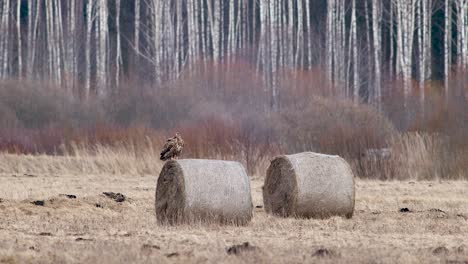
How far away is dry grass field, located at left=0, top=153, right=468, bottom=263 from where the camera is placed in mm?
11297

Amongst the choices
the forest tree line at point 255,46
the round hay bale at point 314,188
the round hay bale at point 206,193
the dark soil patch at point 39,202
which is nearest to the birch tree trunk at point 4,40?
the forest tree line at point 255,46

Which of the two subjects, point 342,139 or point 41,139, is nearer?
point 342,139

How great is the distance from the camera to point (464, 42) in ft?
134

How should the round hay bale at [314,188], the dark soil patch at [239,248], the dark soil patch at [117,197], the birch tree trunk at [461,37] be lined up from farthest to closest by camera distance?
the birch tree trunk at [461,37], the dark soil patch at [117,197], the round hay bale at [314,188], the dark soil patch at [239,248]

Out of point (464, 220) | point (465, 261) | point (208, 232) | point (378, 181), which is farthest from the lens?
point (378, 181)

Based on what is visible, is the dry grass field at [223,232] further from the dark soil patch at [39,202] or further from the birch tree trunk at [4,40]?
the birch tree trunk at [4,40]

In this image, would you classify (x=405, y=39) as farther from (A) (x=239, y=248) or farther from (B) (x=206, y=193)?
(A) (x=239, y=248)

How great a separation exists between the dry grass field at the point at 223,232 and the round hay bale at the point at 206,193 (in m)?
0.20

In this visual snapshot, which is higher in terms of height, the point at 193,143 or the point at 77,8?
the point at 77,8

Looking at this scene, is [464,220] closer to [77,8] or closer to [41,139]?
[41,139]

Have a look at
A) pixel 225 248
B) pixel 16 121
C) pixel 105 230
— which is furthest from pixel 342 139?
pixel 225 248

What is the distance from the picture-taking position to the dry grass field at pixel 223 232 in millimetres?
11297

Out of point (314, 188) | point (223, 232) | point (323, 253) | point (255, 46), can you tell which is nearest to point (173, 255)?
point (323, 253)

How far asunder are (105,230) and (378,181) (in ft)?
41.2
